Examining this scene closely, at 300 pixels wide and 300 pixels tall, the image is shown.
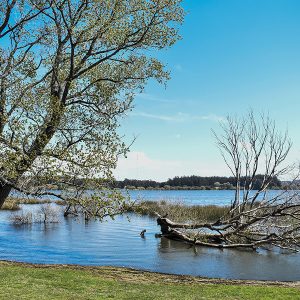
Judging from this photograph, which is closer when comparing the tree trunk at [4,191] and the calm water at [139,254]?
the tree trunk at [4,191]

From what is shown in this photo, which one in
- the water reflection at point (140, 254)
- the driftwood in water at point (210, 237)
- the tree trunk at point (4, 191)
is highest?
the tree trunk at point (4, 191)

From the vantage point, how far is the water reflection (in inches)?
904

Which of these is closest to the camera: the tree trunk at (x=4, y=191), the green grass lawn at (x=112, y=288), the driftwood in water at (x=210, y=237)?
the green grass lawn at (x=112, y=288)

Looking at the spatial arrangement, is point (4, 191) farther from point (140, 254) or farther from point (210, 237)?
point (210, 237)

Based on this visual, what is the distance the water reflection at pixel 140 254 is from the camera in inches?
904

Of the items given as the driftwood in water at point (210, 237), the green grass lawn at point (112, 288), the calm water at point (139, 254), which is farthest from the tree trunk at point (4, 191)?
the driftwood in water at point (210, 237)

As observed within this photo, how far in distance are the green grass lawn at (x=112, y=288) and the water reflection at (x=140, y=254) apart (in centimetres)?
329

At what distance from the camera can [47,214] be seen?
157 ft

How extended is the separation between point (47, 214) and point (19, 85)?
1347 inches

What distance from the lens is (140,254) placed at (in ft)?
92.1

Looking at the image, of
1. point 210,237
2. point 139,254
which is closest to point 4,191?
point 139,254

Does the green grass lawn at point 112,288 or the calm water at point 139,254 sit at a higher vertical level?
the green grass lawn at point 112,288

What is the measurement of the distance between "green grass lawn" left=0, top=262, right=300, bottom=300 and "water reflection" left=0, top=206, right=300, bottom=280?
10.8 ft

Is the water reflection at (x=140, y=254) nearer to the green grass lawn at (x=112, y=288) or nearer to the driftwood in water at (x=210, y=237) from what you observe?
the driftwood in water at (x=210, y=237)
